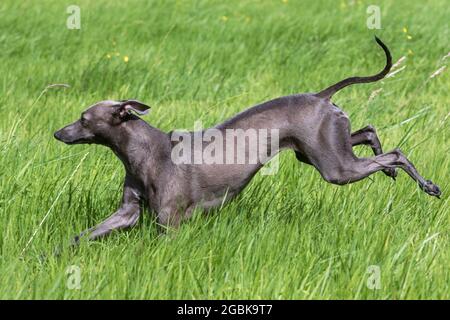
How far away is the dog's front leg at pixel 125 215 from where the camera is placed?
4.59 metres

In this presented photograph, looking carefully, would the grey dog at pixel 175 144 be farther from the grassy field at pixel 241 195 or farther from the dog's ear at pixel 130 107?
the grassy field at pixel 241 195

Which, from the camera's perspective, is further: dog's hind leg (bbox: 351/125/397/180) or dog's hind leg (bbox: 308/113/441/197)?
dog's hind leg (bbox: 351/125/397/180)

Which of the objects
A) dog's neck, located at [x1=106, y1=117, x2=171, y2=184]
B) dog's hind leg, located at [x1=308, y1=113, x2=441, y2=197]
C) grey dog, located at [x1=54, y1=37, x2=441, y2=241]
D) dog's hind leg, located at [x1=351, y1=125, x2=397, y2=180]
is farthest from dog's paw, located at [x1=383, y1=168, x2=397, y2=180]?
dog's neck, located at [x1=106, y1=117, x2=171, y2=184]

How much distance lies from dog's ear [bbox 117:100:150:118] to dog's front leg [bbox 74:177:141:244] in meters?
0.33

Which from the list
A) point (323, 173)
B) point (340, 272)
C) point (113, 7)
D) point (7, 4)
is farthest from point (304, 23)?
point (340, 272)

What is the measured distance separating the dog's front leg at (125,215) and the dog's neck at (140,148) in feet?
0.28

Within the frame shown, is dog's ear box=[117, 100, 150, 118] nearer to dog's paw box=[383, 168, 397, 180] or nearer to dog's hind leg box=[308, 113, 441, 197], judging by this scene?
dog's hind leg box=[308, 113, 441, 197]

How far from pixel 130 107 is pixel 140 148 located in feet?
0.69

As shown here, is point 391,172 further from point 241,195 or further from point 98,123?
point 98,123

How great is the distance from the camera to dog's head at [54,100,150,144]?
4.62 m

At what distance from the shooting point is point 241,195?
5.20 meters

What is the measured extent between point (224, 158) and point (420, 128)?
256cm

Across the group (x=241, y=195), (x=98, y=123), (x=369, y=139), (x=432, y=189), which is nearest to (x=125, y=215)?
(x=98, y=123)
